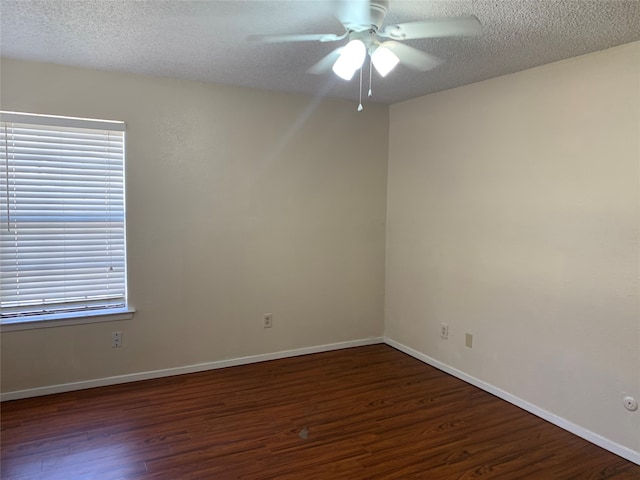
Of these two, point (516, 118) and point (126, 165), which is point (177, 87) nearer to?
point (126, 165)

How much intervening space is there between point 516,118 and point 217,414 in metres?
2.89

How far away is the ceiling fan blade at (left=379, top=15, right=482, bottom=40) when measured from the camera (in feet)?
6.84

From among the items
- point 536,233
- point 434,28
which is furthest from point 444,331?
point 434,28

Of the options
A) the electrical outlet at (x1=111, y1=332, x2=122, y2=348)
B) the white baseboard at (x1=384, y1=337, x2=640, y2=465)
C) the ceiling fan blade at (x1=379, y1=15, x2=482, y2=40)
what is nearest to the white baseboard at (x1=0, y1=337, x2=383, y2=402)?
the electrical outlet at (x1=111, y1=332, x2=122, y2=348)

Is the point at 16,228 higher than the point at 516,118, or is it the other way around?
the point at 516,118

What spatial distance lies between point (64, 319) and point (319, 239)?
213cm

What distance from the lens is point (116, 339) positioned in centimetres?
342

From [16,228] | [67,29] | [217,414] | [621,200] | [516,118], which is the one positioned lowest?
[217,414]

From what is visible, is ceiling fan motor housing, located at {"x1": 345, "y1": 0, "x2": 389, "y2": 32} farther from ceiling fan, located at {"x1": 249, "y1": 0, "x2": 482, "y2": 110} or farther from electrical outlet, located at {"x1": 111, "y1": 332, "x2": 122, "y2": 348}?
electrical outlet, located at {"x1": 111, "y1": 332, "x2": 122, "y2": 348}

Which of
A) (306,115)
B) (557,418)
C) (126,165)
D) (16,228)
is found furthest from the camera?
(306,115)

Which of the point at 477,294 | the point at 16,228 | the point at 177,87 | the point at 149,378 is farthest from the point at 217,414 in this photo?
the point at 177,87

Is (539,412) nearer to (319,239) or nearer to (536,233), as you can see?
Result: (536,233)

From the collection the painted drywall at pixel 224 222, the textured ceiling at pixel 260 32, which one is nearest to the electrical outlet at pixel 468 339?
the painted drywall at pixel 224 222

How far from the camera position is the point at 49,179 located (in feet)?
10.4
